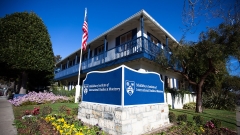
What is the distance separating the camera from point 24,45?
1152 centimetres

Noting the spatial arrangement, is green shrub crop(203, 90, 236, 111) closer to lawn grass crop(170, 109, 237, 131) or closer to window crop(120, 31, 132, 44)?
lawn grass crop(170, 109, 237, 131)

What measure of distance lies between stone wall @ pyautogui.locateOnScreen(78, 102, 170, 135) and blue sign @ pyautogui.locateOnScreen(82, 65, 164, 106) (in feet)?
0.68

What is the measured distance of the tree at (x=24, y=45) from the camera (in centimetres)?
1111

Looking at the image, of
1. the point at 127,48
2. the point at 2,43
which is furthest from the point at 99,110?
the point at 2,43

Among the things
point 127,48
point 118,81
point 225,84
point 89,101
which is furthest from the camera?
point 225,84

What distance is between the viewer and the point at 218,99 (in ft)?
43.9

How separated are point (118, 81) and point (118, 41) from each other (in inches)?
371

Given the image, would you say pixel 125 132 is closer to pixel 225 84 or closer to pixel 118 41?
pixel 118 41

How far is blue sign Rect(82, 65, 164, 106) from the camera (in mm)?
4383

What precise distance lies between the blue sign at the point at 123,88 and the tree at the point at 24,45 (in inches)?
320

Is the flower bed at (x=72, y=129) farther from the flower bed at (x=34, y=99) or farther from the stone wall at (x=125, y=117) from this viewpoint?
the flower bed at (x=34, y=99)

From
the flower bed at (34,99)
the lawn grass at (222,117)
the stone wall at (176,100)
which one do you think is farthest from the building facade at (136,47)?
the flower bed at (34,99)

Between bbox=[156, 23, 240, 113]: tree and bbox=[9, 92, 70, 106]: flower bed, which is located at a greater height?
bbox=[156, 23, 240, 113]: tree

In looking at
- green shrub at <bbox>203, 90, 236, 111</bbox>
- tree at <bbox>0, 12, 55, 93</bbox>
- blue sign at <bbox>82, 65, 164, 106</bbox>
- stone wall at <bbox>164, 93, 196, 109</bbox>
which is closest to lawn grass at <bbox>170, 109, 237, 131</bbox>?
stone wall at <bbox>164, 93, 196, 109</bbox>
